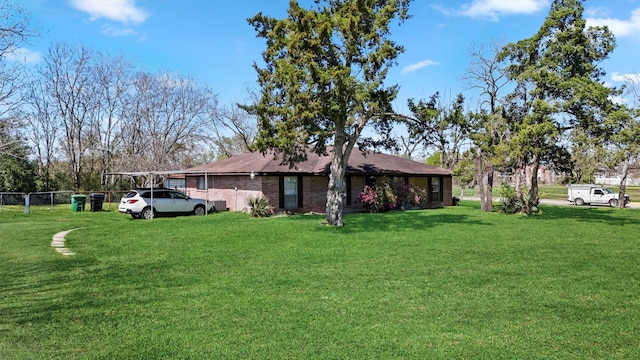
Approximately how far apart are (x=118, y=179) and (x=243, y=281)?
3286 cm

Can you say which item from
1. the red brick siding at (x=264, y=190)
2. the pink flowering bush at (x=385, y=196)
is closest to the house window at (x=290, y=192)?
the red brick siding at (x=264, y=190)

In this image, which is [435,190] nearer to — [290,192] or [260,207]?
[290,192]

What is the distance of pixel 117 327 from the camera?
5.28 meters

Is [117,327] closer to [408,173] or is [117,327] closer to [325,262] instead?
[325,262]

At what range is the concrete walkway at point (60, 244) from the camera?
35.4 ft

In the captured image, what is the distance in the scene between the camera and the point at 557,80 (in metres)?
19.6

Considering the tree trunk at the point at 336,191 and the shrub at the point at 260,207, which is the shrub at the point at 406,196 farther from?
the tree trunk at the point at 336,191

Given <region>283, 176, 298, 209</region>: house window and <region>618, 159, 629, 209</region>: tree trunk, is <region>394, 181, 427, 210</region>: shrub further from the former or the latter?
<region>618, 159, 629, 209</region>: tree trunk

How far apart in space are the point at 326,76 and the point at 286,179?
9752 mm

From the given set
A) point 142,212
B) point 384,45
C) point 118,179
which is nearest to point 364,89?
point 384,45

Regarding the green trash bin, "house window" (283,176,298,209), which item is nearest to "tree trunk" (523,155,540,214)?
"house window" (283,176,298,209)

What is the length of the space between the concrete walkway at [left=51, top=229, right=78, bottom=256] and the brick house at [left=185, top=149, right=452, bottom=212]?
7.38 m

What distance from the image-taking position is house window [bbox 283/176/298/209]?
22969mm

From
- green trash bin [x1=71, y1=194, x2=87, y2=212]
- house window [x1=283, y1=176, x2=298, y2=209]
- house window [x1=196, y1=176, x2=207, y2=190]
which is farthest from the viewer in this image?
house window [x1=196, y1=176, x2=207, y2=190]
